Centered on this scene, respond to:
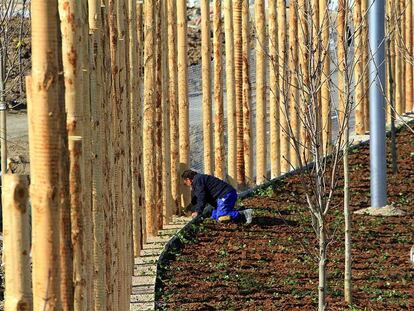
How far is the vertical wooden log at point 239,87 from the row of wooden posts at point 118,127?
0.05ft

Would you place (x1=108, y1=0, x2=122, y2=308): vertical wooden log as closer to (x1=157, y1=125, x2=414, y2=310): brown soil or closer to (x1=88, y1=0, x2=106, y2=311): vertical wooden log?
(x1=88, y1=0, x2=106, y2=311): vertical wooden log

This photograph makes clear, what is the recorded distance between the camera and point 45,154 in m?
4.02

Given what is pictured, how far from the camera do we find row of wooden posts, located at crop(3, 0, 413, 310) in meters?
4.02

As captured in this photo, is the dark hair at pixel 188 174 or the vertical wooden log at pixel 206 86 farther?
the vertical wooden log at pixel 206 86

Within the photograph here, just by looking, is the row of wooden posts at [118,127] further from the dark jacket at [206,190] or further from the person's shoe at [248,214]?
the person's shoe at [248,214]

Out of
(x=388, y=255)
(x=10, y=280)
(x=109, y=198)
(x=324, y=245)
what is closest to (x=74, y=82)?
(x=10, y=280)

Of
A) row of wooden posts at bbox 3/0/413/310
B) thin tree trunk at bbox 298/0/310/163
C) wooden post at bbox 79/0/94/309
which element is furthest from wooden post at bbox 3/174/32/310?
thin tree trunk at bbox 298/0/310/163

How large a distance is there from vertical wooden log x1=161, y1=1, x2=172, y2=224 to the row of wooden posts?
0.05ft

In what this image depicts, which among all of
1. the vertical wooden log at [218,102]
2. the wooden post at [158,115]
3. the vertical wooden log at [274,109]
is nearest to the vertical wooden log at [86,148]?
the wooden post at [158,115]

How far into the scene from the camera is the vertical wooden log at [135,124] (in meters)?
10.1

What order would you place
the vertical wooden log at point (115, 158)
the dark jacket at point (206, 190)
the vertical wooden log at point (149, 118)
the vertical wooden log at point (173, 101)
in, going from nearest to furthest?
the vertical wooden log at point (115, 158), the vertical wooden log at point (149, 118), the dark jacket at point (206, 190), the vertical wooden log at point (173, 101)

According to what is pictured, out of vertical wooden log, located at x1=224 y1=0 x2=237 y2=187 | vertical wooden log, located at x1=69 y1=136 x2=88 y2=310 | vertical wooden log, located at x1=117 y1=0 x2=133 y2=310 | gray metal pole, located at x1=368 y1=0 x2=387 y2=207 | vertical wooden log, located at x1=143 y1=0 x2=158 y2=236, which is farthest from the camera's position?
vertical wooden log, located at x1=224 y1=0 x2=237 y2=187

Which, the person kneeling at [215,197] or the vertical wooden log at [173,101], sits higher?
the vertical wooden log at [173,101]

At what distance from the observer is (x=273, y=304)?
342 inches
